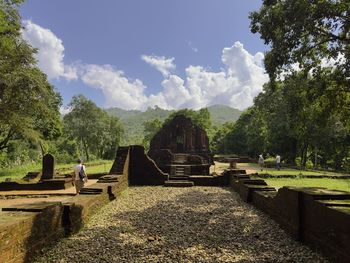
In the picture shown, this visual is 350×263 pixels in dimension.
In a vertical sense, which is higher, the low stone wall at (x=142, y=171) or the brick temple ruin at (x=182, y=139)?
the brick temple ruin at (x=182, y=139)

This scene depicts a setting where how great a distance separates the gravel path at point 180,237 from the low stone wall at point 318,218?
238mm

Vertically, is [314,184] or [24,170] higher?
[314,184]

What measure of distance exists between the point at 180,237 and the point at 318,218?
2920mm

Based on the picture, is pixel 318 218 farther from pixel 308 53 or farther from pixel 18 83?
pixel 18 83

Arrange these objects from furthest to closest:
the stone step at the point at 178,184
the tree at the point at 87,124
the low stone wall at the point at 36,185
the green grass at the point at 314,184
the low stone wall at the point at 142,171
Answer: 1. the tree at the point at 87,124
2. the low stone wall at the point at 142,171
3. the stone step at the point at 178,184
4. the low stone wall at the point at 36,185
5. the green grass at the point at 314,184

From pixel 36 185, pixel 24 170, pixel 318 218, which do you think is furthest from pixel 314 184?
pixel 24 170

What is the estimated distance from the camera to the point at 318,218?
580 cm

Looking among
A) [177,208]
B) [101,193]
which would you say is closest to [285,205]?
[177,208]

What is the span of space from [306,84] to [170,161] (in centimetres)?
1211

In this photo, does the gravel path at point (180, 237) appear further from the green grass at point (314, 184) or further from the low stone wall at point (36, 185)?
the green grass at point (314, 184)

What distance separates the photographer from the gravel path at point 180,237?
5723mm

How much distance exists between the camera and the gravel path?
5723mm

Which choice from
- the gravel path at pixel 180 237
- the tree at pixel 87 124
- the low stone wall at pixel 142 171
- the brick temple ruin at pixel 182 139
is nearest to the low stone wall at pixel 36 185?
the low stone wall at pixel 142 171

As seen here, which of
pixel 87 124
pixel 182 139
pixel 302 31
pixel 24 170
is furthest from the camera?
pixel 87 124
